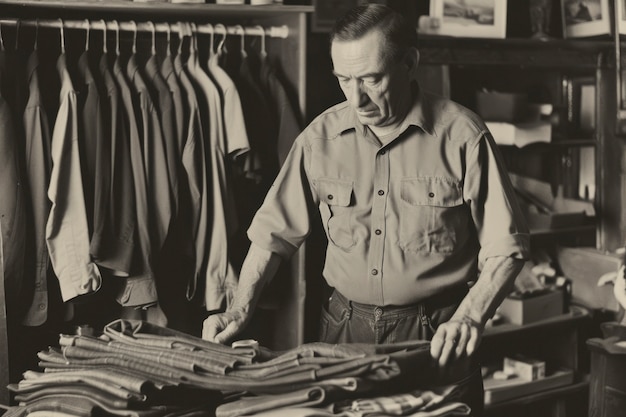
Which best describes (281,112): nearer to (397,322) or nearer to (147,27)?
(147,27)

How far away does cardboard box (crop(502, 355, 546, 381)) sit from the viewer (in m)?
4.28

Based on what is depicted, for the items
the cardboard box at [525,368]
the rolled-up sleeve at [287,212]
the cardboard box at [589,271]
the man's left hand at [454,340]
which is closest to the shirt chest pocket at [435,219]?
the rolled-up sleeve at [287,212]

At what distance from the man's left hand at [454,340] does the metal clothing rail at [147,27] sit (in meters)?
2.13

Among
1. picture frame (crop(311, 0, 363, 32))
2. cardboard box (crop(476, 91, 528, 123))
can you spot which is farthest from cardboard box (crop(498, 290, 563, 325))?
picture frame (crop(311, 0, 363, 32))

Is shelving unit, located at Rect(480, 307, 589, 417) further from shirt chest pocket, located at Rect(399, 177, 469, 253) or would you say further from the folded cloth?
the folded cloth

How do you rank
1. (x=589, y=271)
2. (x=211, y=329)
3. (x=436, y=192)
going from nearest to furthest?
(x=211, y=329) → (x=436, y=192) → (x=589, y=271)

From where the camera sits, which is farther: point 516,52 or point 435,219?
point 516,52

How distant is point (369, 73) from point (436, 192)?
1.33 ft

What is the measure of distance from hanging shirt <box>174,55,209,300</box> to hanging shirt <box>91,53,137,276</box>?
241 millimetres

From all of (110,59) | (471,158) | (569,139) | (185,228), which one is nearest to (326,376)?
(471,158)

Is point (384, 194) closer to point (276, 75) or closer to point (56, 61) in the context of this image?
point (276, 75)

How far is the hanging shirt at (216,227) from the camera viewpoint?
345 centimetres

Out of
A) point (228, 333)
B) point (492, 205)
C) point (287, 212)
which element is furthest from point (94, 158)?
point (492, 205)

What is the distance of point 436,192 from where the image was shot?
232 centimetres
